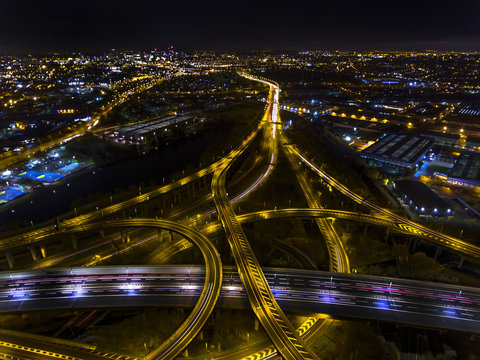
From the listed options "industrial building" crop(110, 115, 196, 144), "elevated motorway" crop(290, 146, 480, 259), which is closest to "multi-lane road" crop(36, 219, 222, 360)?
"elevated motorway" crop(290, 146, 480, 259)

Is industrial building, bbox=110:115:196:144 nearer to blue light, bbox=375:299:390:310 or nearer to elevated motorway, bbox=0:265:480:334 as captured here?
elevated motorway, bbox=0:265:480:334

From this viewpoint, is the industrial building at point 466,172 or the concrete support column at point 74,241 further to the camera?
the industrial building at point 466,172

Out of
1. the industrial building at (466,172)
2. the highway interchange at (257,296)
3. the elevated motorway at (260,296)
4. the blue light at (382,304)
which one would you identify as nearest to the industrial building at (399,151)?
the industrial building at (466,172)

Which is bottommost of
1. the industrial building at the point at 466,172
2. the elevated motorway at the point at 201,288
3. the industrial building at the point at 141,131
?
the elevated motorway at the point at 201,288

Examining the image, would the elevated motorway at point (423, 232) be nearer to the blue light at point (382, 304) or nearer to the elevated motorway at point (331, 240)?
the elevated motorway at point (331, 240)

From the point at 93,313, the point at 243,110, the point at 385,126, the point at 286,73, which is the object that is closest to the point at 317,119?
the point at 385,126

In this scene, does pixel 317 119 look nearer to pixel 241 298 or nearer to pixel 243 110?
pixel 243 110
